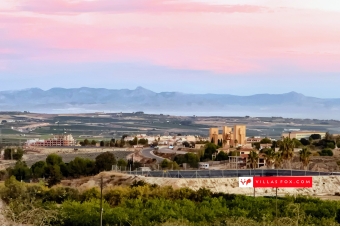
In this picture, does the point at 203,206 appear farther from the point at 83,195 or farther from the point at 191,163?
the point at 191,163

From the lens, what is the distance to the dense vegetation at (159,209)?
21375 mm

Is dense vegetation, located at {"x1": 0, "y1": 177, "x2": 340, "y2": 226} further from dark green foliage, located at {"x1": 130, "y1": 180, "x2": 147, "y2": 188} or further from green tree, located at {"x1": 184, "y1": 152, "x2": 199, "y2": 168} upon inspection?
green tree, located at {"x1": 184, "y1": 152, "x2": 199, "y2": 168}

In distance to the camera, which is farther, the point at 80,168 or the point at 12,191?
the point at 80,168

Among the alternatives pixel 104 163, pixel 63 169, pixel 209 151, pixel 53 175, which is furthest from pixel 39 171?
pixel 209 151

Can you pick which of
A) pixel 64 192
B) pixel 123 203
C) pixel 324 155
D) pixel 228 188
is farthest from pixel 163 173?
pixel 324 155

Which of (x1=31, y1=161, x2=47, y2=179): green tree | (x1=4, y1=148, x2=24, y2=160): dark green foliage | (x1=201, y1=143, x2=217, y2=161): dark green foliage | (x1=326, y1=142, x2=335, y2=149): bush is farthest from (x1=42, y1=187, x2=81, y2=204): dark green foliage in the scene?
(x1=4, y1=148, x2=24, y2=160): dark green foliage

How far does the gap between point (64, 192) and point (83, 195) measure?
0.98 m

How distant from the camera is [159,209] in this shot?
23.4 meters

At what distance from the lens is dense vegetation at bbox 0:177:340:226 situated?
21.4 m

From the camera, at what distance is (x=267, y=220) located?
2159 centimetres

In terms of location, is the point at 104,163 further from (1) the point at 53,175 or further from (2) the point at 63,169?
A: (1) the point at 53,175

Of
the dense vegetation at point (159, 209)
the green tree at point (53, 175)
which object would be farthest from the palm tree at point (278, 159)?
the dense vegetation at point (159, 209)

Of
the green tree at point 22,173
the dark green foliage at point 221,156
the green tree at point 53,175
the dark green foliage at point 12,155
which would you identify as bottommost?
the dark green foliage at point 12,155

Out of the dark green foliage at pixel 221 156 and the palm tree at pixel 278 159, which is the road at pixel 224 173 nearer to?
the palm tree at pixel 278 159
